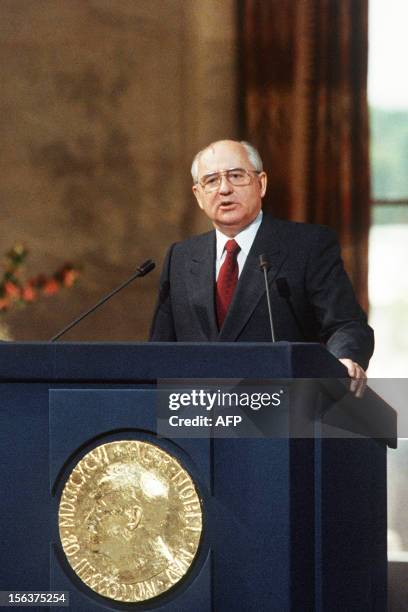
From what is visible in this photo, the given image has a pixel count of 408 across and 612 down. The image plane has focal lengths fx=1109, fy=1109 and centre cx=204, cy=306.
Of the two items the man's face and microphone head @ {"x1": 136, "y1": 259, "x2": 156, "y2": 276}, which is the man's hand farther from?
the man's face

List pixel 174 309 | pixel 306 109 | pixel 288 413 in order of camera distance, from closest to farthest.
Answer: pixel 288 413, pixel 174 309, pixel 306 109

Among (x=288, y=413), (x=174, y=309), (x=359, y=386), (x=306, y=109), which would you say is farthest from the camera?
(x=306, y=109)

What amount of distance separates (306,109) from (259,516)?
13.3 feet

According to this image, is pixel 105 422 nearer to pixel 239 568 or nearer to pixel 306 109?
pixel 239 568

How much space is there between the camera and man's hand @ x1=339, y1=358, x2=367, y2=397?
2.28 metres

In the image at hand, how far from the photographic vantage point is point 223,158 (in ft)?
9.65

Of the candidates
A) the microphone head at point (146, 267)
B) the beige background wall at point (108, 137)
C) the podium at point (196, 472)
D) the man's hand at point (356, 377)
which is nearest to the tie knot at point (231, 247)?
the microphone head at point (146, 267)

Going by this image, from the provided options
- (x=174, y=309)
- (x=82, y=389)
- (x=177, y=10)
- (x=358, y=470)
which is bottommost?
(x=358, y=470)

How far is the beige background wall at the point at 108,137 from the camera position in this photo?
5.83m


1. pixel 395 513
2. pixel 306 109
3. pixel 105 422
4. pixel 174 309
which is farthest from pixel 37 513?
pixel 306 109

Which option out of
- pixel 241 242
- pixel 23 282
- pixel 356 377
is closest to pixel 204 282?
pixel 241 242

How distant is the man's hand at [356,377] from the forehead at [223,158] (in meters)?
0.74

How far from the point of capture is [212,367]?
205 cm

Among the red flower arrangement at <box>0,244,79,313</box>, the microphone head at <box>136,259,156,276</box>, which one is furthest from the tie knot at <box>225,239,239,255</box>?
the red flower arrangement at <box>0,244,79,313</box>
